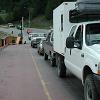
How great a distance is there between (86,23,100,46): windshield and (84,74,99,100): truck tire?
1.22 meters

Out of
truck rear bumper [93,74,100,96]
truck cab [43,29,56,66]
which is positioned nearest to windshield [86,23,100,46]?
truck rear bumper [93,74,100,96]

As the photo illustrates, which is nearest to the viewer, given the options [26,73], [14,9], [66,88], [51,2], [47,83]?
[66,88]

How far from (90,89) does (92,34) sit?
6.21ft

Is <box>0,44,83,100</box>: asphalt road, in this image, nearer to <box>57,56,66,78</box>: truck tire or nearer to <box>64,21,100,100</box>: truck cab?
<box>57,56,66,78</box>: truck tire

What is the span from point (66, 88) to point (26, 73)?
14.6 feet

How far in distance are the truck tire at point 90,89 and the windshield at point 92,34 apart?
1.22m

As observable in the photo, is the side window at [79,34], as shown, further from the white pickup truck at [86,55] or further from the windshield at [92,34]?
the windshield at [92,34]

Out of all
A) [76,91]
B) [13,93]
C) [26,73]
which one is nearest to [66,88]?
[76,91]

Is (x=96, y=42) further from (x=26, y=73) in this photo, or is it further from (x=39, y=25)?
(x=39, y=25)

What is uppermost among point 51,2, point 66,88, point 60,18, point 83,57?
point 51,2

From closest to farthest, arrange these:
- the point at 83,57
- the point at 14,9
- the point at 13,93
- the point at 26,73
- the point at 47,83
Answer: the point at 83,57 < the point at 13,93 < the point at 47,83 < the point at 26,73 < the point at 14,9

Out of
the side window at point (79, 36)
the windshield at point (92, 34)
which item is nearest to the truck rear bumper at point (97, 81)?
the windshield at point (92, 34)

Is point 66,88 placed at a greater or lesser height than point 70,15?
lesser

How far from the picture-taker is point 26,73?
54.1 ft
